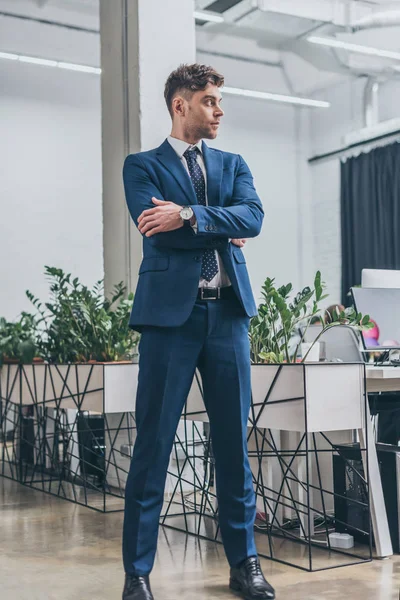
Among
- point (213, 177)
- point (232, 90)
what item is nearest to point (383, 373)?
point (213, 177)

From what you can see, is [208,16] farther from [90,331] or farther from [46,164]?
[90,331]

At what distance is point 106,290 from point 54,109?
384 centimetres

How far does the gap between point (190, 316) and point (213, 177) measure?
0.41 m

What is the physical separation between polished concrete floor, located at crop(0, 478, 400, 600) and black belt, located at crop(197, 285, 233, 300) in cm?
84

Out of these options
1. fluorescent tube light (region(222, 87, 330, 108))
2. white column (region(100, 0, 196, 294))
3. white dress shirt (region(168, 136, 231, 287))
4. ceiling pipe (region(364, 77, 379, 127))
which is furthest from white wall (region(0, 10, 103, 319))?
white dress shirt (region(168, 136, 231, 287))

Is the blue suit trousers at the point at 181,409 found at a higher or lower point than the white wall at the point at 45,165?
lower

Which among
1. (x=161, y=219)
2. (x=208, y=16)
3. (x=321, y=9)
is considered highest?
(x=208, y=16)

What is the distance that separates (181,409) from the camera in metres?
2.15

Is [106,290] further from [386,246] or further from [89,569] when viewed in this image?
[386,246]

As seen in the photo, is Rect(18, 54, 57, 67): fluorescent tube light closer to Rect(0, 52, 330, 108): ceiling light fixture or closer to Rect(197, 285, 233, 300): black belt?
Rect(0, 52, 330, 108): ceiling light fixture

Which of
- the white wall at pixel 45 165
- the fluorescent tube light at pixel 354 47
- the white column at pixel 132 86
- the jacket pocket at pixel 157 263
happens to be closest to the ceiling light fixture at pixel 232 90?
the white wall at pixel 45 165

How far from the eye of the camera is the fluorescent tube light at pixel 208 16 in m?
7.48

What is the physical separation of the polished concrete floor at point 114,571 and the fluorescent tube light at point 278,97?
6.04m

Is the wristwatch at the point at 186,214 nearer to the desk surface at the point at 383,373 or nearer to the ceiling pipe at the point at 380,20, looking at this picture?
the desk surface at the point at 383,373
